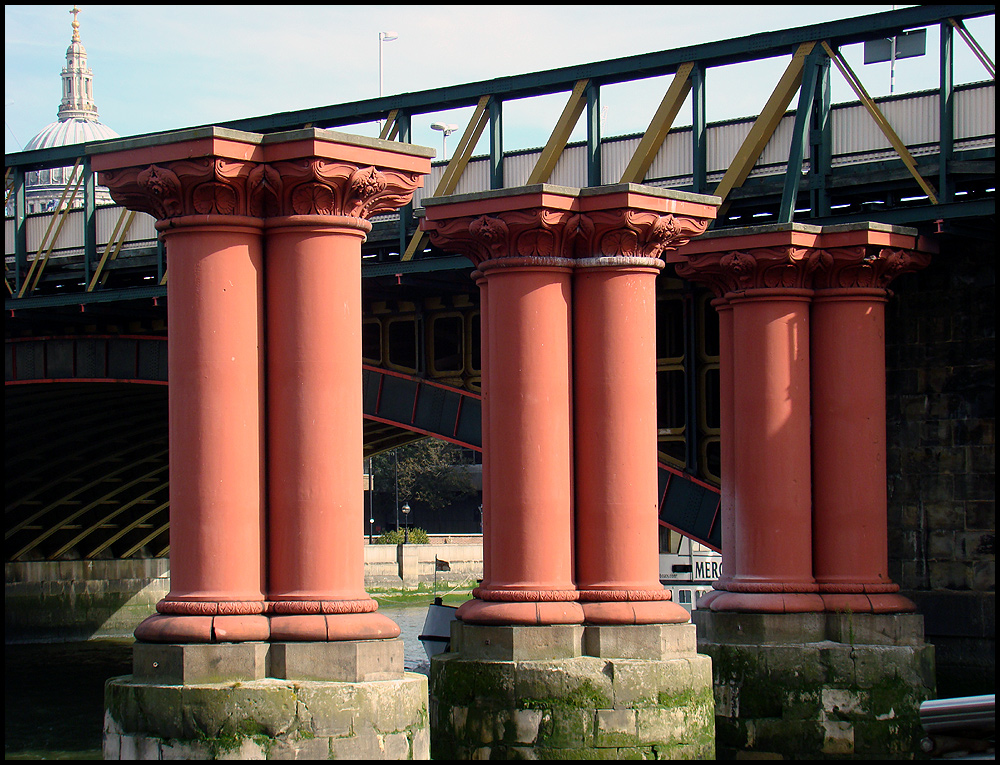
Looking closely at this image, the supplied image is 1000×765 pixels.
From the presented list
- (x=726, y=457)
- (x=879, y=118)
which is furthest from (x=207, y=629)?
(x=879, y=118)

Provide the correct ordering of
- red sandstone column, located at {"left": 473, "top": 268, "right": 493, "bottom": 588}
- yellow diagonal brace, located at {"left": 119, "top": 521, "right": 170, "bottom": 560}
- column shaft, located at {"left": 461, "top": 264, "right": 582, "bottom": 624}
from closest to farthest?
column shaft, located at {"left": 461, "top": 264, "right": 582, "bottom": 624} → red sandstone column, located at {"left": 473, "top": 268, "right": 493, "bottom": 588} → yellow diagonal brace, located at {"left": 119, "top": 521, "right": 170, "bottom": 560}

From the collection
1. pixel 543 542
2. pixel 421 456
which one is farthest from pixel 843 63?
pixel 421 456

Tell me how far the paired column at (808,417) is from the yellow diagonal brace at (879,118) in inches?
85.4

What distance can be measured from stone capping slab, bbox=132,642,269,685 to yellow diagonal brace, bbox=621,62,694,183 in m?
17.2

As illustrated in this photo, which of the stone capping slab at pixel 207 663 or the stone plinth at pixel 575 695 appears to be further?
the stone plinth at pixel 575 695

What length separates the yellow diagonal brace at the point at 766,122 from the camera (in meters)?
29.8

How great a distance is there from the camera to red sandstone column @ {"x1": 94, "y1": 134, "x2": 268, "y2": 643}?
16.4 m

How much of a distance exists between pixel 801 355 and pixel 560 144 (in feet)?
29.6

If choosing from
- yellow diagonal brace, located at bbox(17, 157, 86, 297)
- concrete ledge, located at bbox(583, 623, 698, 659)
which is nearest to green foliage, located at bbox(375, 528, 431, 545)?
yellow diagonal brace, located at bbox(17, 157, 86, 297)

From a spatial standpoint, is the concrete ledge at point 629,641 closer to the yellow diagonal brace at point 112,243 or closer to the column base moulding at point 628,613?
the column base moulding at point 628,613

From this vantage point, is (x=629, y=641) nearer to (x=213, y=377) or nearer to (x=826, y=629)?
(x=826, y=629)

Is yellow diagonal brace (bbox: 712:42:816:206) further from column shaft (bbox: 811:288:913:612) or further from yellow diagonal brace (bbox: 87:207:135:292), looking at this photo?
yellow diagonal brace (bbox: 87:207:135:292)

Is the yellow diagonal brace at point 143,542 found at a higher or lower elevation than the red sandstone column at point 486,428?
lower

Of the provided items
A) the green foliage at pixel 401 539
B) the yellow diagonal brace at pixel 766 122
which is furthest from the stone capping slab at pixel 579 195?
the green foliage at pixel 401 539
